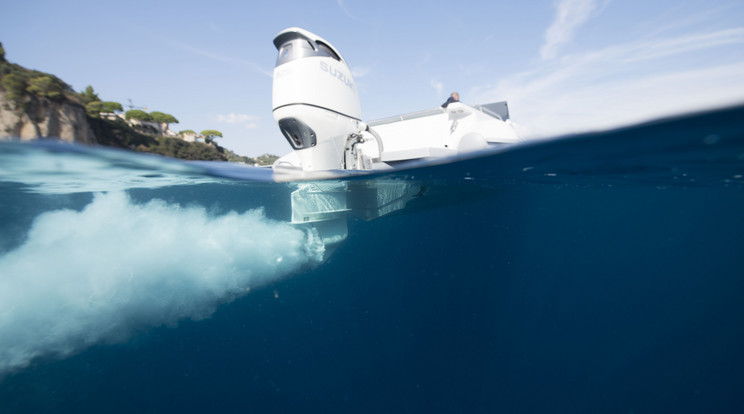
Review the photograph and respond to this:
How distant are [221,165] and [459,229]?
12.0m

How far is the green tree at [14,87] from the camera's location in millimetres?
19219

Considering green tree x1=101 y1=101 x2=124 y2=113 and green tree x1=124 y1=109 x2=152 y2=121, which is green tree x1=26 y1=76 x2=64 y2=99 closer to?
green tree x1=101 y1=101 x2=124 y2=113

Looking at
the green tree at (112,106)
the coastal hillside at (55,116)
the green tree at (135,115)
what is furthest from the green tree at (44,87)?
the green tree at (135,115)

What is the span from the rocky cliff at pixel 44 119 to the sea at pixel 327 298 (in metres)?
18.8

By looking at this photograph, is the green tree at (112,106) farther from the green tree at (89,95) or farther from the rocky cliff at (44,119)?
the rocky cliff at (44,119)

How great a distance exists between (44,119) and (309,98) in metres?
30.8

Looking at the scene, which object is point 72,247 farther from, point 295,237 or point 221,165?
point 295,237

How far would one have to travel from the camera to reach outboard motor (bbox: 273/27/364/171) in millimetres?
4762

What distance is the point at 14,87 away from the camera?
19516 mm

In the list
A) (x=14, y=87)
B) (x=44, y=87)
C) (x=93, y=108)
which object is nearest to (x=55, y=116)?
(x=44, y=87)

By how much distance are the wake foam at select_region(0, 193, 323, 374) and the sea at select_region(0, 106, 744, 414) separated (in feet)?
0.11

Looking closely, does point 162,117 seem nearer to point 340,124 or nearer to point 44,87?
point 44,87

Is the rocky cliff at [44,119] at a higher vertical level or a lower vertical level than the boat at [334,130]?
higher

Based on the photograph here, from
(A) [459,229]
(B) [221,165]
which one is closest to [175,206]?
(B) [221,165]
